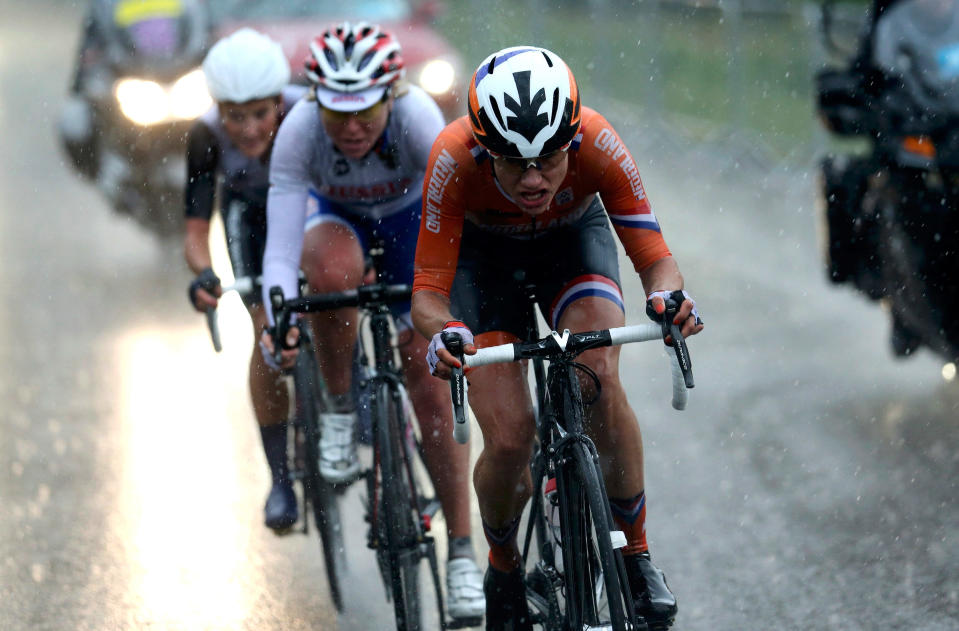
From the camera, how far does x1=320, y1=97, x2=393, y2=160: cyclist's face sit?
5430 mm

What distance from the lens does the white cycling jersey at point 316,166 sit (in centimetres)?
557

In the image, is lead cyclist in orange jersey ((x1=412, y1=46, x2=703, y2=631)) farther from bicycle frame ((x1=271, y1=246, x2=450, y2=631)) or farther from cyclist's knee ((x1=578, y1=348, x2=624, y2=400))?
bicycle frame ((x1=271, y1=246, x2=450, y2=631))

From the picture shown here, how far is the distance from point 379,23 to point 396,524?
31.0 ft

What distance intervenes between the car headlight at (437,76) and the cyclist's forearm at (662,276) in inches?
358

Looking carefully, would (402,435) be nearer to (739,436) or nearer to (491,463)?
(491,463)

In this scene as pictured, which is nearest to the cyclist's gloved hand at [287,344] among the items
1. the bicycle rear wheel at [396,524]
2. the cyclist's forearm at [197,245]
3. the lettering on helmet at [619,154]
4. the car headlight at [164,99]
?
the bicycle rear wheel at [396,524]

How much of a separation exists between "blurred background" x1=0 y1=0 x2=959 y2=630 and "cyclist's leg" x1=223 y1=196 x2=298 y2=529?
11.3 inches

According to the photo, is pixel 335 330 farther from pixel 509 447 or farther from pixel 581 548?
pixel 581 548

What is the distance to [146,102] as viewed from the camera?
514 inches

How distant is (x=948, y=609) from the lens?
212 inches

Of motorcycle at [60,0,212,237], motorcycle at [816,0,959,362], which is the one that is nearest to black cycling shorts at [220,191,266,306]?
motorcycle at [816,0,959,362]

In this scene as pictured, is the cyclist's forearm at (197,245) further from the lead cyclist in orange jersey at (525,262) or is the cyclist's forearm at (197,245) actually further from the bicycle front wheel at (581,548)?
the bicycle front wheel at (581,548)

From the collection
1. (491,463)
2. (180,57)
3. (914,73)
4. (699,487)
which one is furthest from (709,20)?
(491,463)

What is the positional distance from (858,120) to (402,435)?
381 centimetres
